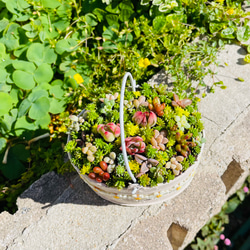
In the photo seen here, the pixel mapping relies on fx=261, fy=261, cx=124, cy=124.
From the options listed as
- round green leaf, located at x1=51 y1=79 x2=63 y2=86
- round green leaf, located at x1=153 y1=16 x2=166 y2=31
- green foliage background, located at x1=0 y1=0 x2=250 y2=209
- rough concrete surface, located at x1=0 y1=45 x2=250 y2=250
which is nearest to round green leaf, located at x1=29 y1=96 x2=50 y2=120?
green foliage background, located at x1=0 y1=0 x2=250 y2=209

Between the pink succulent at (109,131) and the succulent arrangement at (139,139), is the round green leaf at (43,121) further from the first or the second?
the pink succulent at (109,131)

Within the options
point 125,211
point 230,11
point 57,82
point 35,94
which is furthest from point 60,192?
point 230,11

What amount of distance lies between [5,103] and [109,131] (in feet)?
2.91

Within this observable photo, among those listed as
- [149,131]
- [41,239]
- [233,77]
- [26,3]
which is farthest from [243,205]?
[26,3]

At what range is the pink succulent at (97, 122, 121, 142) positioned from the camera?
4.37 ft

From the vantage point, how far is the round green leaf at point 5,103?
1.77m

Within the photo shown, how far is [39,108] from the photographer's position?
1803 millimetres

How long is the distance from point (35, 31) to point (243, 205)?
8.10 feet

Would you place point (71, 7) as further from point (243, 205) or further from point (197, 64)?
point (243, 205)

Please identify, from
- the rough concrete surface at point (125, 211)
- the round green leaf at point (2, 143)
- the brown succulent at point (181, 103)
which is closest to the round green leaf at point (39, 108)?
the round green leaf at point (2, 143)

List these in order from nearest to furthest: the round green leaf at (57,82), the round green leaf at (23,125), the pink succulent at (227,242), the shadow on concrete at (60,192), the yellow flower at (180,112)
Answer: the yellow flower at (180,112) → the shadow on concrete at (60,192) → the round green leaf at (23,125) → the round green leaf at (57,82) → the pink succulent at (227,242)

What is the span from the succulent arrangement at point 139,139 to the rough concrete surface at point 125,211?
0.46 m

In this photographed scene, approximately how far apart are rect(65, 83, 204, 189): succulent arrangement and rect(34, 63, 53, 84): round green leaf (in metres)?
0.53

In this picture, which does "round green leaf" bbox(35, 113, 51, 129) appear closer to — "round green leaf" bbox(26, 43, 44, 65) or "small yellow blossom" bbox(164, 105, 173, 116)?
"round green leaf" bbox(26, 43, 44, 65)
